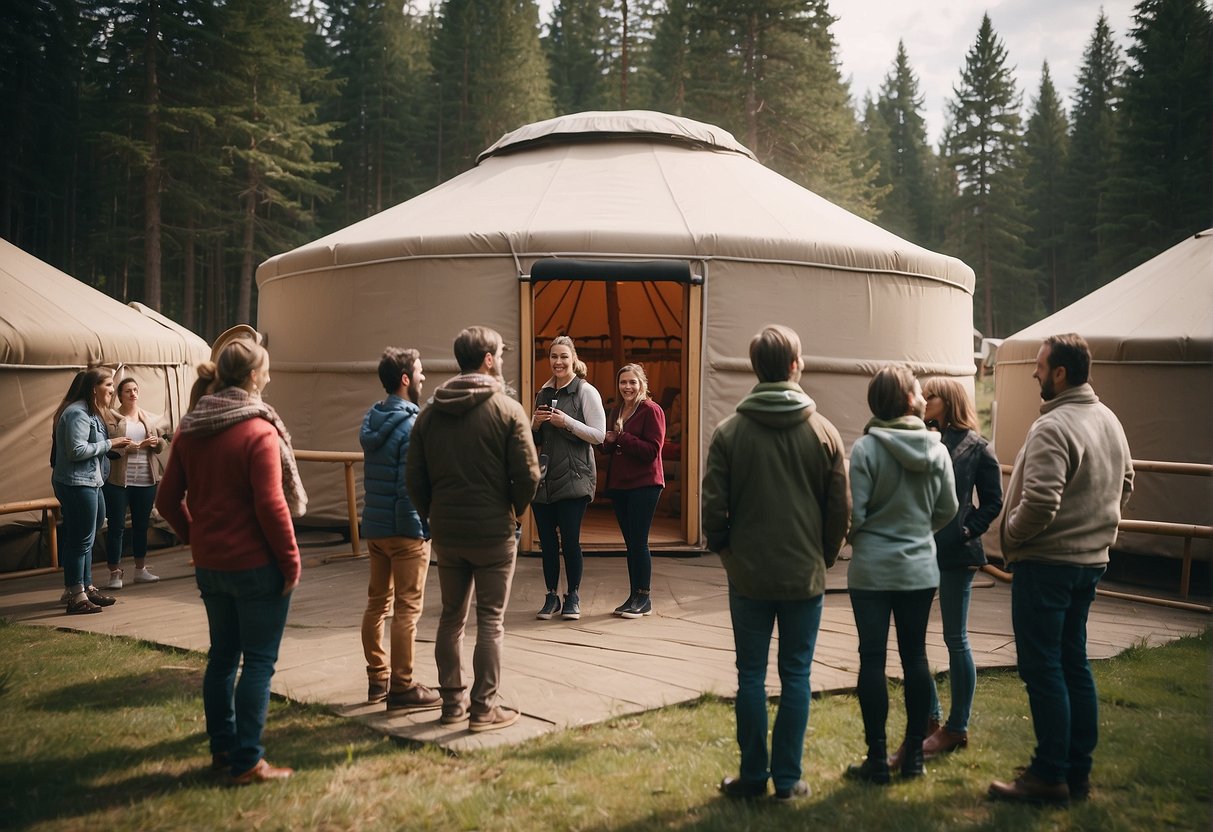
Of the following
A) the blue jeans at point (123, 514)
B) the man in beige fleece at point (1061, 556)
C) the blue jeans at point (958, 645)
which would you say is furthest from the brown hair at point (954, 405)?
the blue jeans at point (123, 514)

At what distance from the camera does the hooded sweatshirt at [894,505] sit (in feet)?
7.92

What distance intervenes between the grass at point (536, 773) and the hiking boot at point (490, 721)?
0.16m

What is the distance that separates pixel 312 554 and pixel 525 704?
3148mm

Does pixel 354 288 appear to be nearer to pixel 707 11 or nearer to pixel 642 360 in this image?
pixel 642 360

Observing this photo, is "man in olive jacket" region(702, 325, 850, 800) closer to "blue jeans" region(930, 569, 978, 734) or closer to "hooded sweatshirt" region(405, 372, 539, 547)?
"blue jeans" region(930, 569, 978, 734)

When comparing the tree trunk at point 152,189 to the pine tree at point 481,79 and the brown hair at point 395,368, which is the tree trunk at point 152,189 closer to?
the pine tree at point 481,79

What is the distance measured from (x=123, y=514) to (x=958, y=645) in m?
4.63

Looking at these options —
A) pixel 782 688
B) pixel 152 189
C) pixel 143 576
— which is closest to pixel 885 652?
pixel 782 688

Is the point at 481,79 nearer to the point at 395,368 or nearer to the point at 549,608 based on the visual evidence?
the point at 549,608

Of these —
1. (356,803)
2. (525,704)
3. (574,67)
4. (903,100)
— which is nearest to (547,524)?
(525,704)

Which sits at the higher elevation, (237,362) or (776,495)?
(237,362)

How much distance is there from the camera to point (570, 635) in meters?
3.94

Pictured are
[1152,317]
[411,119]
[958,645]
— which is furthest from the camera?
[411,119]

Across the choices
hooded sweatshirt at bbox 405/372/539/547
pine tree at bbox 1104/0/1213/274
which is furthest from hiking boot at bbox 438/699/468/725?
pine tree at bbox 1104/0/1213/274
